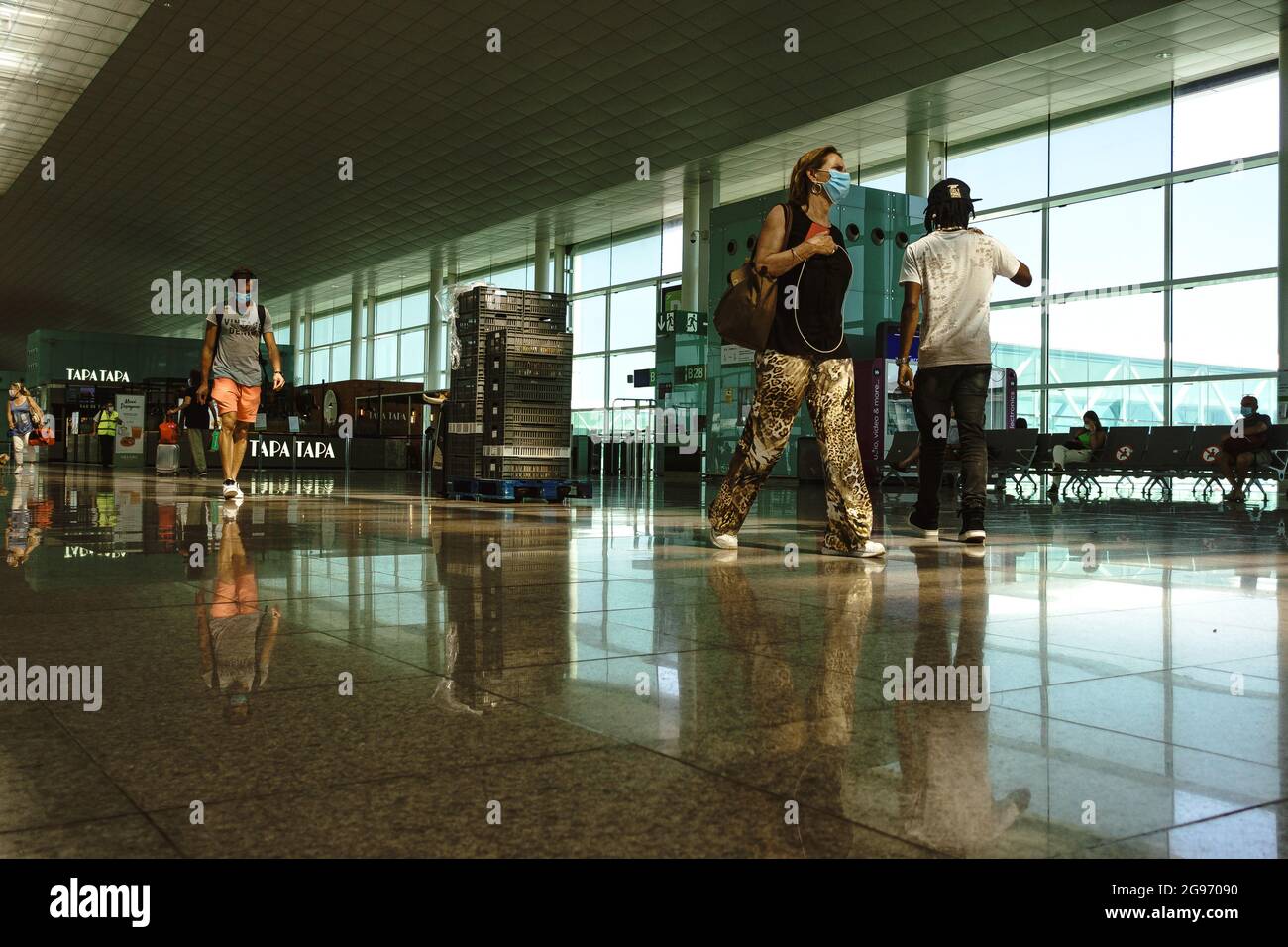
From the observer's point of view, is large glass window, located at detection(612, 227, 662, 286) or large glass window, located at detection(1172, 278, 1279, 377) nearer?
large glass window, located at detection(1172, 278, 1279, 377)

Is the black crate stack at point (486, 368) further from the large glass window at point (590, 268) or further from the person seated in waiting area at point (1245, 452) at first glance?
the large glass window at point (590, 268)

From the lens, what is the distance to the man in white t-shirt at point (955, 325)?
646cm

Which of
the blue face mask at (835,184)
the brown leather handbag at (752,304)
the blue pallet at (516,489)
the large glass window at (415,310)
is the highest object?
the large glass window at (415,310)

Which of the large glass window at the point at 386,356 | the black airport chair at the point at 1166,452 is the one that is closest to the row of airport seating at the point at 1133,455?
the black airport chair at the point at 1166,452

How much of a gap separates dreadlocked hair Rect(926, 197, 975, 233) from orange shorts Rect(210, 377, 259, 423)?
6.29m

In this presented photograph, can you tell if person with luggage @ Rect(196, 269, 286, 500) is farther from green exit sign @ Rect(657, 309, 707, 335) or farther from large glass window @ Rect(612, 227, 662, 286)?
large glass window @ Rect(612, 227, 662, 286)

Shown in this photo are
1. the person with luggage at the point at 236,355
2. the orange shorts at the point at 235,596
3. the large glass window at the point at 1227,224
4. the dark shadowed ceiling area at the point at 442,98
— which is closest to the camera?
the orange shorts at the point at 235,596

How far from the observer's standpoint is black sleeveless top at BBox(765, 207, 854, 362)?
5793 mm

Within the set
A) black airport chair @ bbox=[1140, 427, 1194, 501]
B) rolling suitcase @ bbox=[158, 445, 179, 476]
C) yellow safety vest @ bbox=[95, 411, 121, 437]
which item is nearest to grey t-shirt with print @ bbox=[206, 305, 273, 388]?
rolling suitcase @ bbox=[158, 445, 179, 476]

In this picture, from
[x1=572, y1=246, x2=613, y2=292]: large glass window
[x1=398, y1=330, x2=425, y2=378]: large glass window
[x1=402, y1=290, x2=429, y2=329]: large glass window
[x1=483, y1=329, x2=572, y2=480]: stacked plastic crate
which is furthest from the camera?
[x1=398, y1=330, x2=425, y2=378]: large glass window

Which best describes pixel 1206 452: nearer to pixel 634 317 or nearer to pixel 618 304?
pixel 634 317

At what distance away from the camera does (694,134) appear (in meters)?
25.4

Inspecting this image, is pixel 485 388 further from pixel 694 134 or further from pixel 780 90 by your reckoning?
pixel 694 134

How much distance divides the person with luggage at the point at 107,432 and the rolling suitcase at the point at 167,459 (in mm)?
6911
